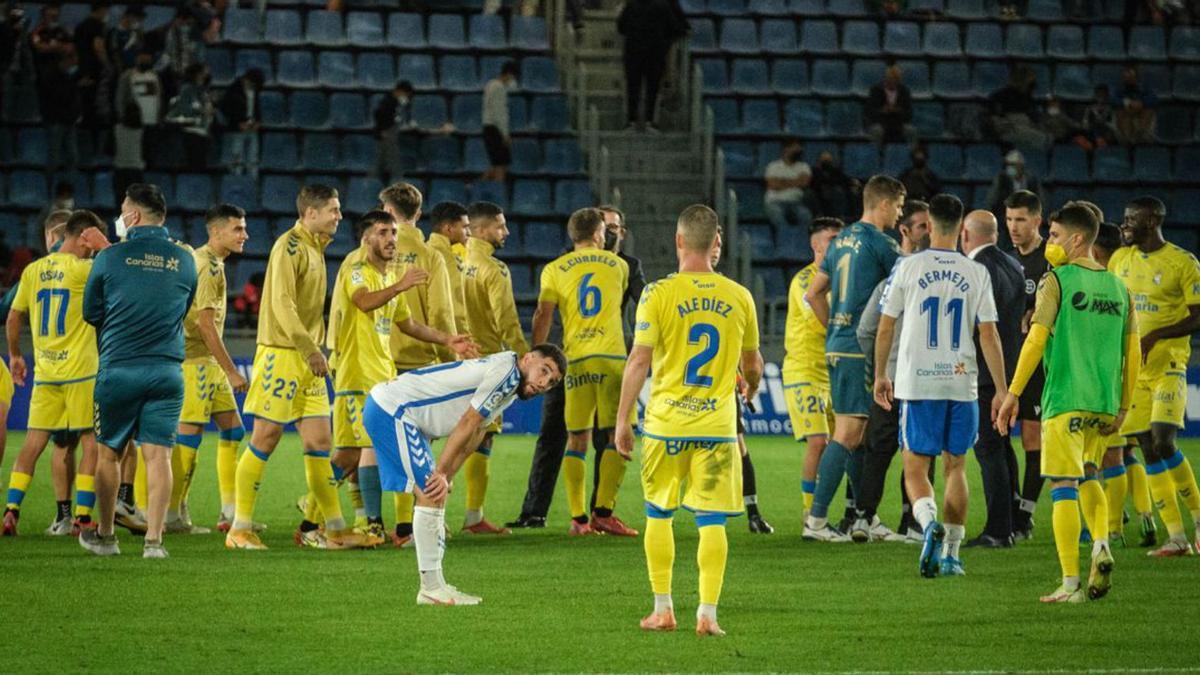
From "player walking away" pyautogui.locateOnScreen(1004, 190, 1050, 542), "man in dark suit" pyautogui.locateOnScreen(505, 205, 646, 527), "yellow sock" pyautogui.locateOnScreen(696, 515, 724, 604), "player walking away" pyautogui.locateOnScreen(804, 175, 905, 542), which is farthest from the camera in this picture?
"man in dark suit" pyautogui.locateOnScreen(505, 205, 646, 527)

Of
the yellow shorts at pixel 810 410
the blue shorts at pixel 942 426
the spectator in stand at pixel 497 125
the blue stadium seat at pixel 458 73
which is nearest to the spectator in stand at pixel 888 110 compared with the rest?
the spectator in stand at pixel 497 125

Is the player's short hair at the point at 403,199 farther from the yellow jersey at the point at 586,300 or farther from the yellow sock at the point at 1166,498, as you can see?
the yellow sock at the point at 1166,498

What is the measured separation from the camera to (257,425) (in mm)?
11406

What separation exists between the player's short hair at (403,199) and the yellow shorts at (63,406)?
2448mm

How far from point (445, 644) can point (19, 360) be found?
18.4 feet

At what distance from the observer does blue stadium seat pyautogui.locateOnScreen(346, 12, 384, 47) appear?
2578 cm

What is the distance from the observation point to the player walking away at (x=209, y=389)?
12055 mm

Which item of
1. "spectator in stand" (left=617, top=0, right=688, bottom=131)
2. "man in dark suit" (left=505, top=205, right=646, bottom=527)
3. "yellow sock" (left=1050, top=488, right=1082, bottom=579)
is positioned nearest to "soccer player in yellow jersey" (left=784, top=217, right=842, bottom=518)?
"man in dark suit" (left=505, top=205, right=646, bottom=527)

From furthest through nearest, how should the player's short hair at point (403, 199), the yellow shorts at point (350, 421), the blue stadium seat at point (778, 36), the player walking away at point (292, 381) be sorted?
the blue stadium seat at point (778, 36), the player's short hair at point (403, 199), the yellow shorts at point (350, 421), the player walking away at point (292, 381)

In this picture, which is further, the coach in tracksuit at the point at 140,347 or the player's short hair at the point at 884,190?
the player's short hair at the point at 884,190

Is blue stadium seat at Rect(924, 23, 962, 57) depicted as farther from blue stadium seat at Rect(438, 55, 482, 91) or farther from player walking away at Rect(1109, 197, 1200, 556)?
Result: player walking away at Rect(1109, 197, 1200, 556)

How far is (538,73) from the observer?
25.7 m

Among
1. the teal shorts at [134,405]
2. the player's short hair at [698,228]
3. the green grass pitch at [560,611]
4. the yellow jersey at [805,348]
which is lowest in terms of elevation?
the green grass pitch at [560,611]

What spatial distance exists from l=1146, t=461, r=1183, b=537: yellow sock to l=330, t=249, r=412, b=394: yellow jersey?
4994mm
